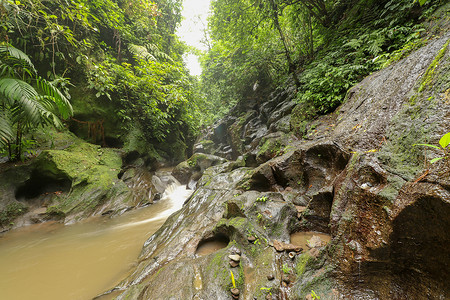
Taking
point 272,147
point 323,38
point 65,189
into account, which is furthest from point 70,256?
point 323,38

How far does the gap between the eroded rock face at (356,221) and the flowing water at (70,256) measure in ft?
2.22

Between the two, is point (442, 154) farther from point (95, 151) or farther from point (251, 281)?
point (95, 151)

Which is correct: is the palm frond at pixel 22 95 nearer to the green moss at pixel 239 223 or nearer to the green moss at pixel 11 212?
the green moss at pixel 11 212

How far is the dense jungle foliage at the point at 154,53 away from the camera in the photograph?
12.6 ft

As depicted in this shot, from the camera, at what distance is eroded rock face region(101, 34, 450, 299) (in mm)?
1142

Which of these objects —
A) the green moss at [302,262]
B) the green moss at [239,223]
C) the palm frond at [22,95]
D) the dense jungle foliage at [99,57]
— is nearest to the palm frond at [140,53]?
the dense jungle foliage at [99,57]

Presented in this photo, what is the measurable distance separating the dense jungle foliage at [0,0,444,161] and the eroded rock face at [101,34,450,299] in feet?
4.03

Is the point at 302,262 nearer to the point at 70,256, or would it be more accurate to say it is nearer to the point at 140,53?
the point at 70,256

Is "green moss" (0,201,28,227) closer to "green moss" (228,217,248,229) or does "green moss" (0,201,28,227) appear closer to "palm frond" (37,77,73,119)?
"palm frond" (37,77,73,119)

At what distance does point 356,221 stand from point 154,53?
38.7 feet

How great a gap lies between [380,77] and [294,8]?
499cm

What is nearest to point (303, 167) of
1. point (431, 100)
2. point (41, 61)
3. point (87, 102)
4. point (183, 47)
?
point (431, 100)

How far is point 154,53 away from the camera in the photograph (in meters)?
9.73

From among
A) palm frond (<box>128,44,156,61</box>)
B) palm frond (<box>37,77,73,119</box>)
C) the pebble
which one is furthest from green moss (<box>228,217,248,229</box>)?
palm frond (<box>128,44,156,61</box>)
